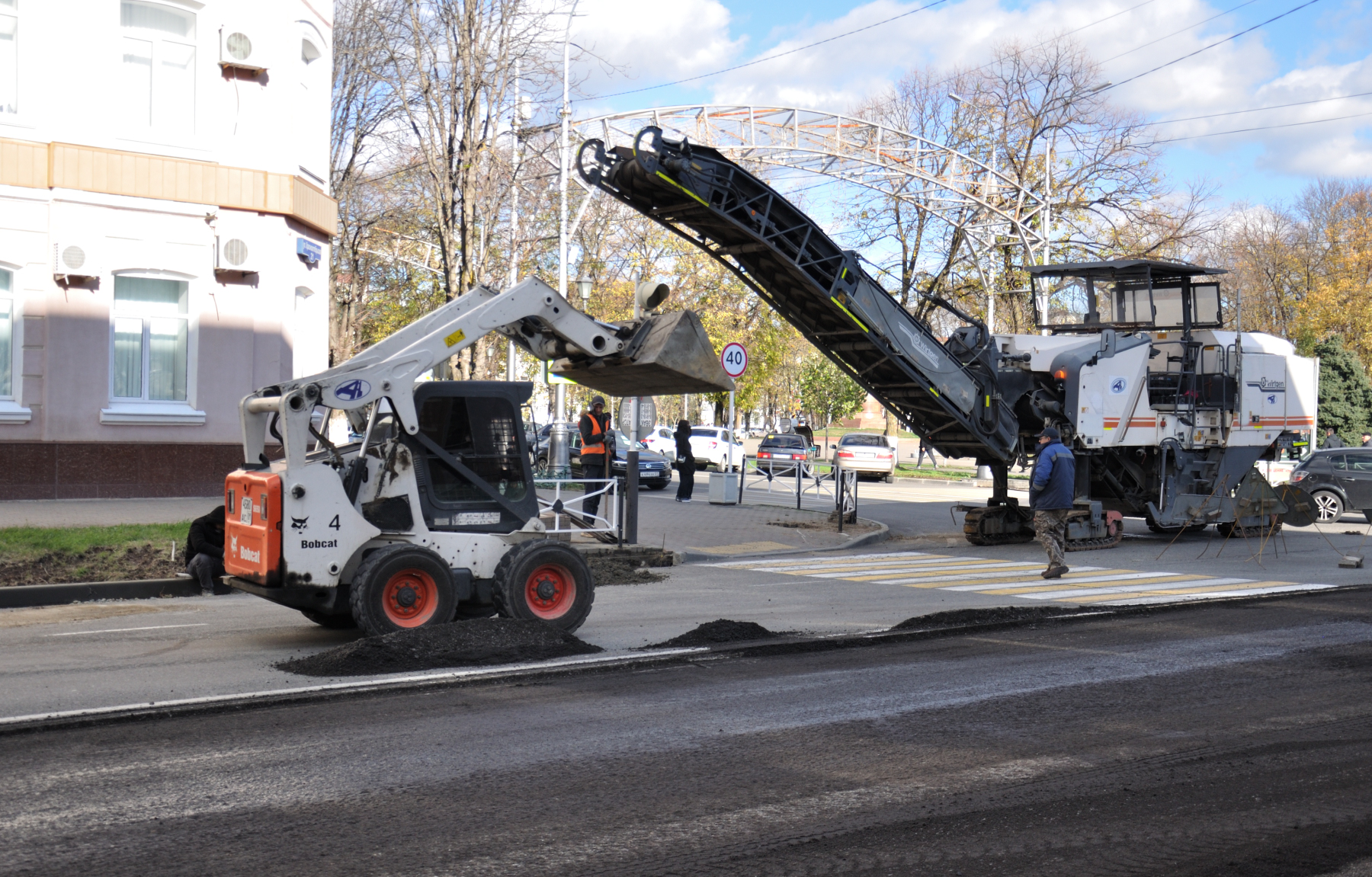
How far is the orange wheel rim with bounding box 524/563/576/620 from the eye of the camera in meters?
9.24

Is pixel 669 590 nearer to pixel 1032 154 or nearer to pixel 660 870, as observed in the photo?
pixel 660 870

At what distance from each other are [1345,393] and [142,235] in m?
50.3

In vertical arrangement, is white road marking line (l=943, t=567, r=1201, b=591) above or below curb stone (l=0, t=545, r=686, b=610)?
below

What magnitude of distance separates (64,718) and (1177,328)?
54.4 feet

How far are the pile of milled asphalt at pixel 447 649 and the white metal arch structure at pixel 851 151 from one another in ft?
68.0

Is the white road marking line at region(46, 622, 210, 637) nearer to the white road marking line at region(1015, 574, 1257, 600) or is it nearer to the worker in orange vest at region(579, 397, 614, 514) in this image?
the white road marking line at region(1015, 574, 1257, 600)

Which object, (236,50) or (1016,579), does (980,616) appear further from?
(236,50)

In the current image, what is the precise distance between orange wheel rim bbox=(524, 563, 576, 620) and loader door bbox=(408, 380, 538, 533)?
44cm

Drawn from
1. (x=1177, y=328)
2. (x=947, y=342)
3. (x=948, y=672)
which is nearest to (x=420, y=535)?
(x=948, y=672)

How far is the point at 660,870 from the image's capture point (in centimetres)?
434

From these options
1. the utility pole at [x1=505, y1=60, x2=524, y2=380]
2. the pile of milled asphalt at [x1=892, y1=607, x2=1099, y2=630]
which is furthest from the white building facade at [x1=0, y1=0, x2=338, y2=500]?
the pile of milled asphalt at [x1=892, y1=607, x2=1099, y2=630]

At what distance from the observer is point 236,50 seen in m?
19.9

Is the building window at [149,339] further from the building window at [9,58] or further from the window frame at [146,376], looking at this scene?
the building window at [9,58]

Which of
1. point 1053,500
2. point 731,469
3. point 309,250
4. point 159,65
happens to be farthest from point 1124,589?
point 159,65
